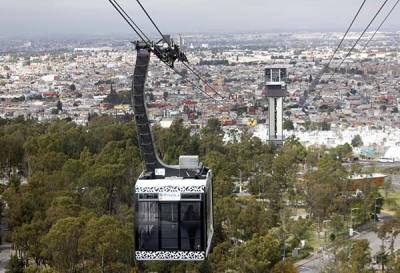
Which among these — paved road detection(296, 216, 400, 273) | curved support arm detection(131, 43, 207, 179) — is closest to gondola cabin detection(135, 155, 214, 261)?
curved support arm detection(131, 43, 207, 179)

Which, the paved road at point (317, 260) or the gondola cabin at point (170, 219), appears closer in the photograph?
the gondola cabin at point (170, 219)

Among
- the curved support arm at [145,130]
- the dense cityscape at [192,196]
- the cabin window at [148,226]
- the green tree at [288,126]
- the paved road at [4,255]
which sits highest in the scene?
the curved support arm at [145,130]

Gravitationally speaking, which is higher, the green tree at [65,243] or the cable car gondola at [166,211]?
the cable car gondola at [166,211]

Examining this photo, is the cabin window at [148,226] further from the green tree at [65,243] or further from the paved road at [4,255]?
the paved road at [4,255]

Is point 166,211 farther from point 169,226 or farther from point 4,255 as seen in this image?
point 4,255

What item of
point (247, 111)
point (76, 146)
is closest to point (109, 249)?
point (76, 146)

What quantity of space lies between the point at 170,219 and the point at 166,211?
13cm

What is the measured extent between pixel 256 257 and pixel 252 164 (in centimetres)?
1447

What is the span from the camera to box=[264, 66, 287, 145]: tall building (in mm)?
46094

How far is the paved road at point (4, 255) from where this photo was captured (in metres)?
21.3

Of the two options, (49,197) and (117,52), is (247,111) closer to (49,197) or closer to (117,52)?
(49,197)

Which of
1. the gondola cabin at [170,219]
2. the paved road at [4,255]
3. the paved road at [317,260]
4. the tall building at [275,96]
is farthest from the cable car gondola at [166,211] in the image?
the tall building at [275,96]

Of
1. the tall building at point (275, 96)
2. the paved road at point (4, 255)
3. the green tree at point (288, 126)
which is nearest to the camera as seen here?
the paved road at point (4, 255)

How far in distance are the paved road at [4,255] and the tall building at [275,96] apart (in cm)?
2453
